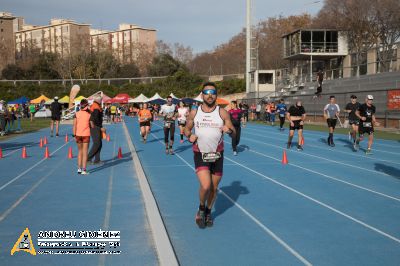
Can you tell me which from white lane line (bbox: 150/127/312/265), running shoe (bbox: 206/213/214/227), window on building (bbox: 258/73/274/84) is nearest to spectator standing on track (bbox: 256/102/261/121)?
window on building (bbox: 258/73/274/84)

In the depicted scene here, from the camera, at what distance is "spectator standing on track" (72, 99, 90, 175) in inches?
442

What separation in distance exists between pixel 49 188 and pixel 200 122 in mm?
4627

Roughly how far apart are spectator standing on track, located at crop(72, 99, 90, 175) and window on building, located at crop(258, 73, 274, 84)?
4980cm

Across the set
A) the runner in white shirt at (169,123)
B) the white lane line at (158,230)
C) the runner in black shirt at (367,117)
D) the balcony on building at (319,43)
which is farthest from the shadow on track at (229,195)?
the balcony on building at (319,43)

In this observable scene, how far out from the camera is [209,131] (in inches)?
248

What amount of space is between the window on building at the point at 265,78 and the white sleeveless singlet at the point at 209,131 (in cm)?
5431

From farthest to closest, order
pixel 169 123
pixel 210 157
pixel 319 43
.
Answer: pixel 319 43
pixel 169 123
pixel 210 157

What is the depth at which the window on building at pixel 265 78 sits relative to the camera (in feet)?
196

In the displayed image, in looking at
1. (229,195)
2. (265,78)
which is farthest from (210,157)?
(265,78)

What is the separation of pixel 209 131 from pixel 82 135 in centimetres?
575

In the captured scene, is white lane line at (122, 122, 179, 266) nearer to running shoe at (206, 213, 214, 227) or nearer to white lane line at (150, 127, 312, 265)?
running shoe at (206, 213, 214, 227)

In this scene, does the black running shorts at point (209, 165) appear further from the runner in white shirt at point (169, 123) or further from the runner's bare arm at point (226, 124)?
the runner in white shirt at point (169, 123)

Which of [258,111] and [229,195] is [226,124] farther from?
A: [258,111]

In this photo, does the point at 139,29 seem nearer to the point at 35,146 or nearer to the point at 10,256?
the point at 35,146
